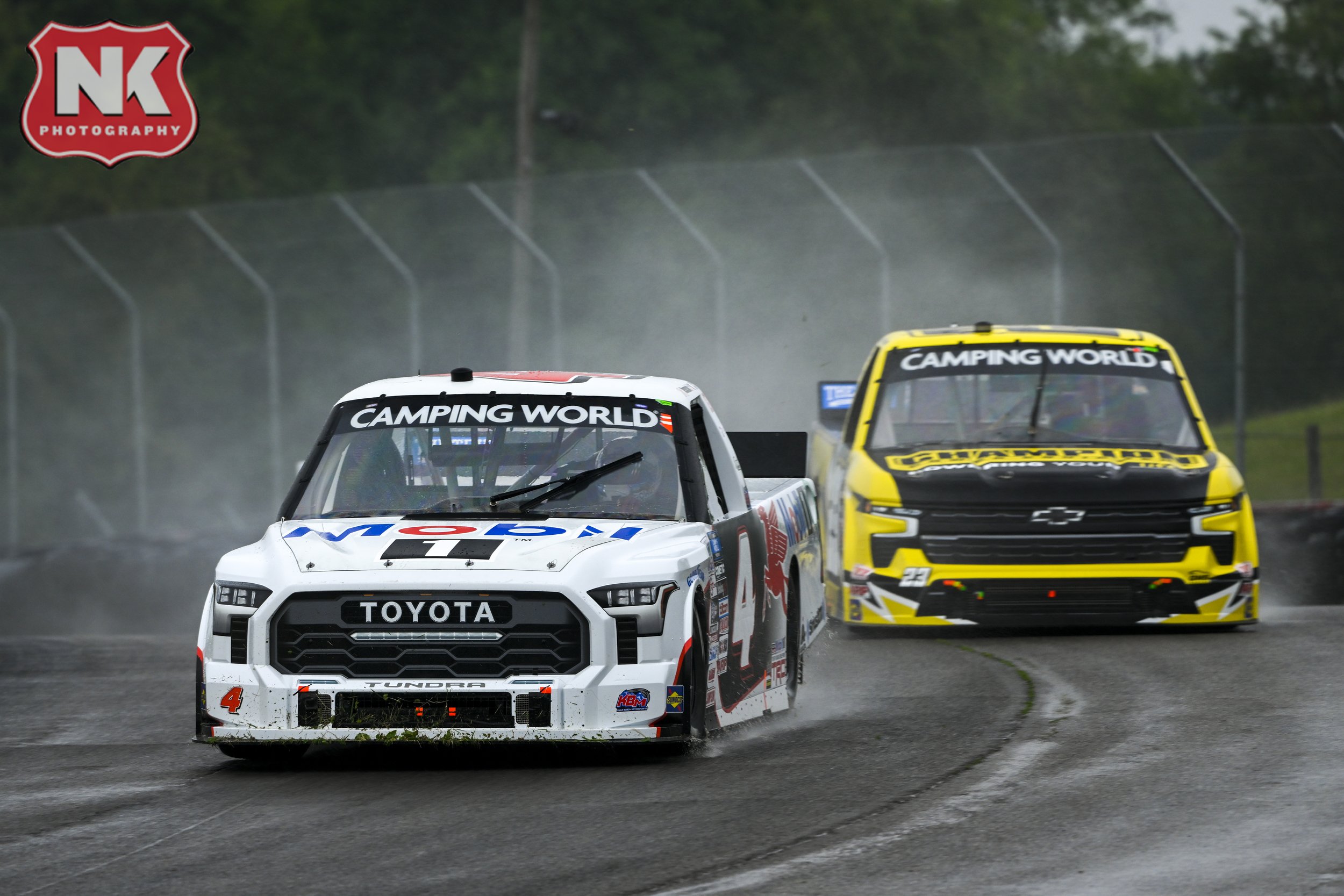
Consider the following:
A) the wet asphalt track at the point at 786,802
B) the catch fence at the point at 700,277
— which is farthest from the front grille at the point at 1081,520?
the catch fence at the point at 700,277

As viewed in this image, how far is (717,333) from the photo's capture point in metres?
25.0

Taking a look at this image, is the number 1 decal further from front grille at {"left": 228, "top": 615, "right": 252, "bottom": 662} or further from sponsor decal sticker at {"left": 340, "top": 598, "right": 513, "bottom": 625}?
front grille at {"left": 228, "top": 615, "right": 252, "bottom": 662}

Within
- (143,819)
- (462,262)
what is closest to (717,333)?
(462,262)

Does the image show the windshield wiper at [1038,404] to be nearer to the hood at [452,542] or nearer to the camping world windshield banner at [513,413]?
the camping world windshield banner at [513,413]

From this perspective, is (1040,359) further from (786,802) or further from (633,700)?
(786,802)

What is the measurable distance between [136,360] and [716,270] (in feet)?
25.9

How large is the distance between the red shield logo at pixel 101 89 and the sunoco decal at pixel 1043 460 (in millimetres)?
7476

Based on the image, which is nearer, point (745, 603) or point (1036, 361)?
point (745, 603)

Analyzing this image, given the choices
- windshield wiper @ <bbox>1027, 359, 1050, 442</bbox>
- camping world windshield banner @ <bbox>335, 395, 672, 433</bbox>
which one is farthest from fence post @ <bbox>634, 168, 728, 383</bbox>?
camping world windshield banner @ <bbox>335, 395, 672, 433</bbox>

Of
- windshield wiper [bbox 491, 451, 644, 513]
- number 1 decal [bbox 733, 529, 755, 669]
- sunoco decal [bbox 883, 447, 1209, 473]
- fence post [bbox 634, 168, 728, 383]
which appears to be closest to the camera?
windshield wiper [bbox 491, 451, 644, 513]

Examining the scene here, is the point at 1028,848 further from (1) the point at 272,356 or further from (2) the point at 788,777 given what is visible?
(1) the point at 272,356

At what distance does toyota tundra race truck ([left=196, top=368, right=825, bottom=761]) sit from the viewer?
Answer: 7730mm

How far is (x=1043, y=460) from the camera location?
12.7m

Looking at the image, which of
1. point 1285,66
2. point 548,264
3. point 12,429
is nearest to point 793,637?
point 548,264
